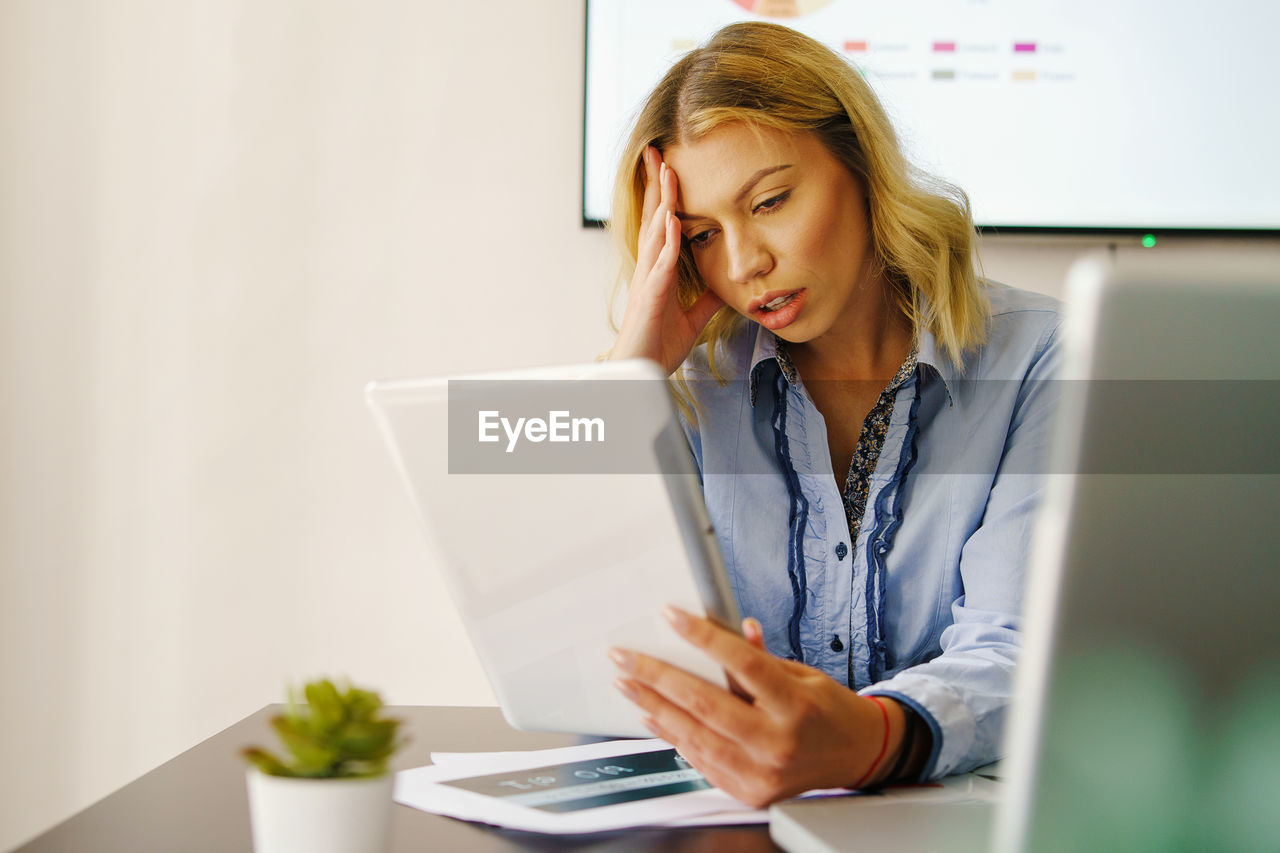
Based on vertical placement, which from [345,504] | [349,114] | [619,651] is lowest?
[345,504]

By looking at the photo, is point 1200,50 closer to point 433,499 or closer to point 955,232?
point 955,232

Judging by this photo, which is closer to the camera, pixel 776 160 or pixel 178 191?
pixel 776 160

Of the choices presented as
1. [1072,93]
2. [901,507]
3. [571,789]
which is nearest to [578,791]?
[571,789]

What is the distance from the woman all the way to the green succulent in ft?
1.88

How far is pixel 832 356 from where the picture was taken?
49.4 inches

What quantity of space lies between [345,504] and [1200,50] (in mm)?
1609

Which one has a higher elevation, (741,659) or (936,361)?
(936,361)

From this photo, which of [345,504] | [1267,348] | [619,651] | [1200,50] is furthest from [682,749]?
[1200,50]

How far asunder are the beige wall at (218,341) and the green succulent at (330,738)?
4.08 feet

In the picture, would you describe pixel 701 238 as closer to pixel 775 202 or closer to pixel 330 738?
pixel 775 202

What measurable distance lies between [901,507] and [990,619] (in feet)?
0.73

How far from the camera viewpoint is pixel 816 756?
0.60 metres

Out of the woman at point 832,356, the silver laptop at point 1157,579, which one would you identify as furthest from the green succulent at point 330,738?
the woman at point 832,356

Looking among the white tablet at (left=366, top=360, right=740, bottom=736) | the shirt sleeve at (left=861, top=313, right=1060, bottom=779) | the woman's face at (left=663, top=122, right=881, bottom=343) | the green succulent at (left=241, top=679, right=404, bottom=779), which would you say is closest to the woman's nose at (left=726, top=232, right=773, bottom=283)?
the woman's face at (left=663, top=122, right=881, bottom=343)
